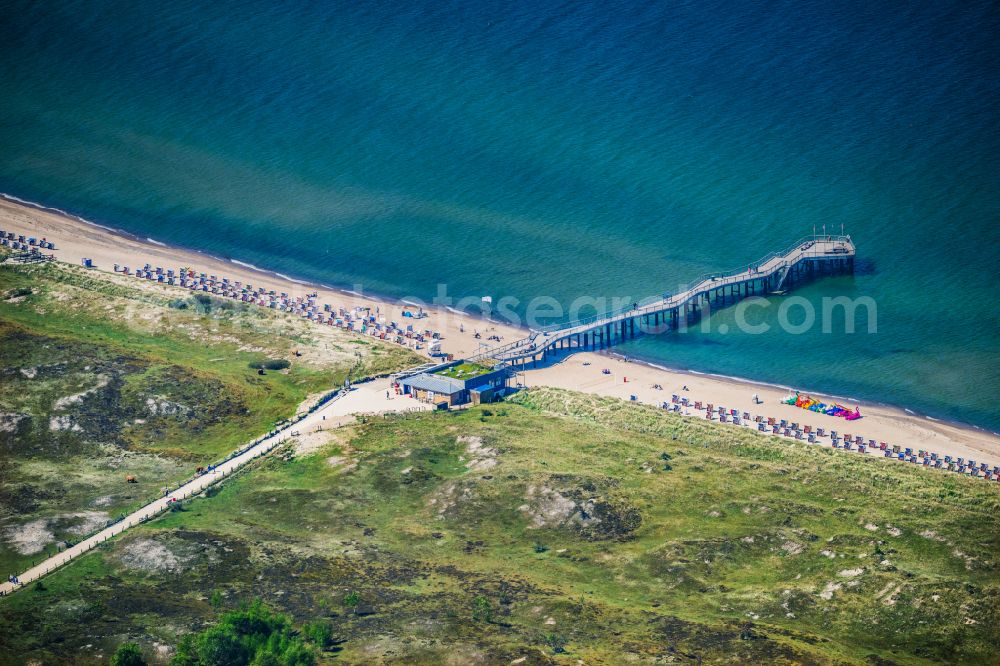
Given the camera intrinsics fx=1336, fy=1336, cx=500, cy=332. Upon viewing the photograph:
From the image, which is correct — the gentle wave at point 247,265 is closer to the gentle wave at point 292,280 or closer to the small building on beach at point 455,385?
the gentle wave at point 292,280

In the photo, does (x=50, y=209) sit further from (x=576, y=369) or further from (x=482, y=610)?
(x=482, y=610)

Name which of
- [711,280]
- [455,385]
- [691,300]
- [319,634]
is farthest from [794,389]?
[319,634]

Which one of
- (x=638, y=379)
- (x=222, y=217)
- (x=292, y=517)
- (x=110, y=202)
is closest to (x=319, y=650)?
(x=292, y=517)

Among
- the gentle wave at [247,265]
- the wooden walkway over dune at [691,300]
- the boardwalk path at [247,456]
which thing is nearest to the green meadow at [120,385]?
the boardwalk path at [247,456]

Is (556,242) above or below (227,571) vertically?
above

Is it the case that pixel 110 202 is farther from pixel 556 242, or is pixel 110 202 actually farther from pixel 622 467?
pixel 622 467

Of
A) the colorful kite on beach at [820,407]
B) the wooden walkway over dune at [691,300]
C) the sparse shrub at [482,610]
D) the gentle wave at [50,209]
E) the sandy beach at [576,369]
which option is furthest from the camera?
the gentle wave at [50,209]

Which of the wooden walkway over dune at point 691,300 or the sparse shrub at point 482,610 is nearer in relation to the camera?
the sparse shrub at point 482,610
